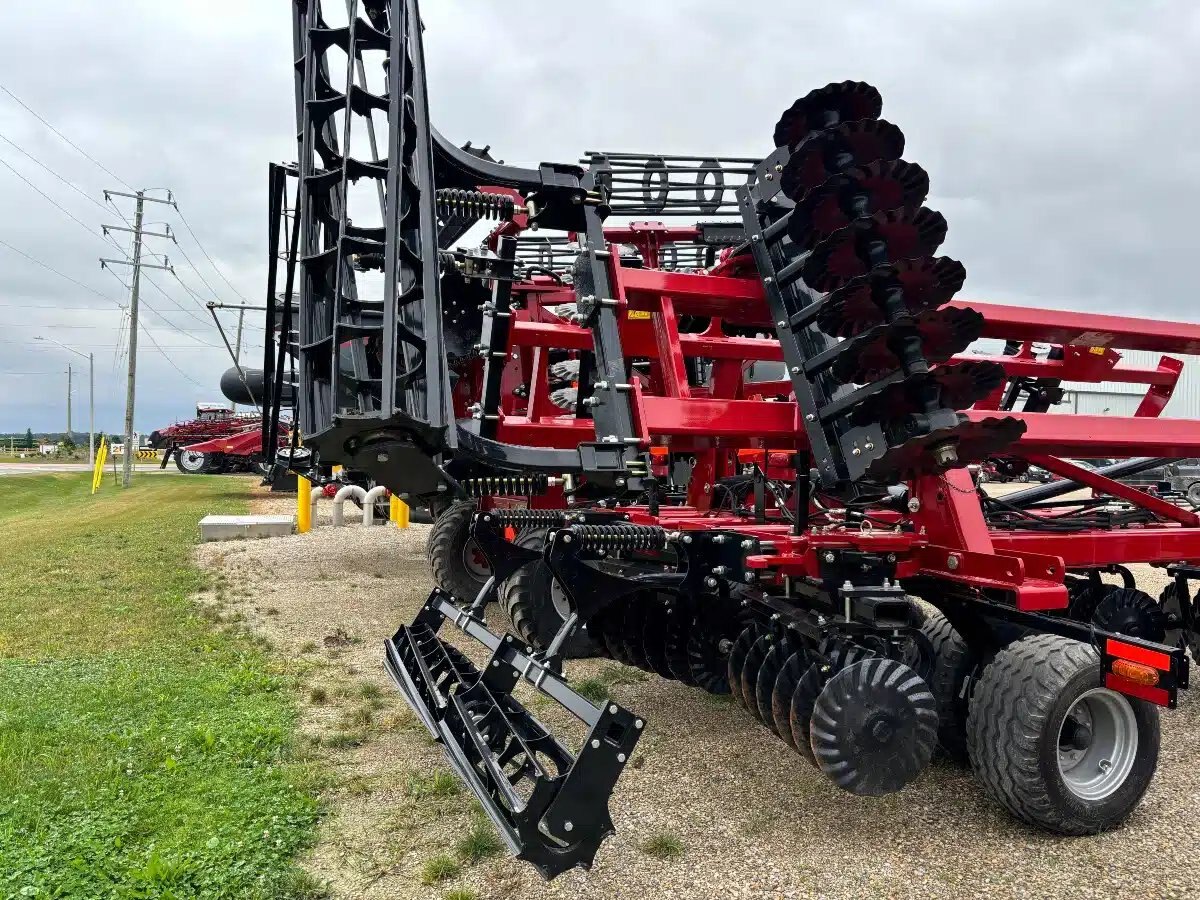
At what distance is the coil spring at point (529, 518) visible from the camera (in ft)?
14.1

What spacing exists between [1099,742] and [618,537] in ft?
6.99

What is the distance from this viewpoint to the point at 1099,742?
3656 millimetres

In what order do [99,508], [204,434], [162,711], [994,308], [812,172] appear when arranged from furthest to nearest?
1. [204,434]
2. [99,508]
3. [162,711]
4. [994,308]
5. [812,172]

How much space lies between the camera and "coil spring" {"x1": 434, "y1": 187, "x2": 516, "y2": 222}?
4.20 metres

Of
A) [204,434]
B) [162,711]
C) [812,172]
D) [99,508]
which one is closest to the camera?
[812,172]

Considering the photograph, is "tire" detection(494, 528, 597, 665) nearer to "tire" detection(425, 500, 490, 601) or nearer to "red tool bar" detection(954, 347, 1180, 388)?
"red tool bar" detection(954, 347, 1180, 388)

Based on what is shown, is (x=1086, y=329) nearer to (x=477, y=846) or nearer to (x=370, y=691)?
(x=477, y=846)

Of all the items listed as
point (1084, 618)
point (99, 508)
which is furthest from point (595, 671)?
point (99, 508)

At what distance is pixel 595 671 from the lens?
596 cm

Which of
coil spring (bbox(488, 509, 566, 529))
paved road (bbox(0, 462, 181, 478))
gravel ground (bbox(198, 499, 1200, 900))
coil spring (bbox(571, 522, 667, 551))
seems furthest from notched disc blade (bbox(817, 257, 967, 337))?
paved road (bbox(0, 462, 181, 478))

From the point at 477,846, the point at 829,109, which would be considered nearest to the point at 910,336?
the point at 829,109

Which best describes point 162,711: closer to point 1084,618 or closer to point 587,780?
point 587,780

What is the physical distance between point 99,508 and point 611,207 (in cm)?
1772

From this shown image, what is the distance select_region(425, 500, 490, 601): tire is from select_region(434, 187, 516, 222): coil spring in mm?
4373
